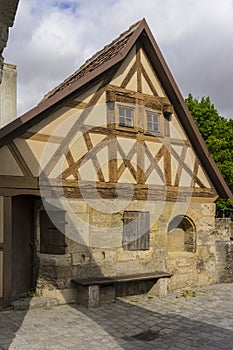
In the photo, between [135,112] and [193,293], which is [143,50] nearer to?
[135,112]

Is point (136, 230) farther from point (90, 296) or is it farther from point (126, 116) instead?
point (126, 116)

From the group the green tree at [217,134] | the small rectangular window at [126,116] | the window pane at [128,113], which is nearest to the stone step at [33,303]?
the small rectangular window at [126,116]

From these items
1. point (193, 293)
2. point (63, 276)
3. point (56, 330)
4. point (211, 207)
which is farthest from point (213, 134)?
point (56, 330)

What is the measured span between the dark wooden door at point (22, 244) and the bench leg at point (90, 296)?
1.34 meters

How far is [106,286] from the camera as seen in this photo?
7.77 meters

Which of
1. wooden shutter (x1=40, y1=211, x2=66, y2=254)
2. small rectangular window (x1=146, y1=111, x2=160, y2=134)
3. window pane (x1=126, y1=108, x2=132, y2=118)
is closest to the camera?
wooden shutter (x1=40, y1=211, x2=66, y2=254)

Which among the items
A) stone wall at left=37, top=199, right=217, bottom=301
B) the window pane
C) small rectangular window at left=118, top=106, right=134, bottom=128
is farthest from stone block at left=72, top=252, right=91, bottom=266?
the window pane

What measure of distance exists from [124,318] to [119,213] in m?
2.27

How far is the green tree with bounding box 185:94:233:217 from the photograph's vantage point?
66.9 feet

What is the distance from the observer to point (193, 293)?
28.6 feet

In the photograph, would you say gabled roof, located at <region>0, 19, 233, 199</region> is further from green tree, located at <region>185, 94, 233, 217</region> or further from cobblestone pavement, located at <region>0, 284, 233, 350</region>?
green tree, located at <region>185, 94, 233, 217</region>

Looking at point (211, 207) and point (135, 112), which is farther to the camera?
point (211, 207)

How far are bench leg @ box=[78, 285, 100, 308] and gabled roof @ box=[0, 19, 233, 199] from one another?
3.06 m

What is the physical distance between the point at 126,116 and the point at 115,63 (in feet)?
3.80
